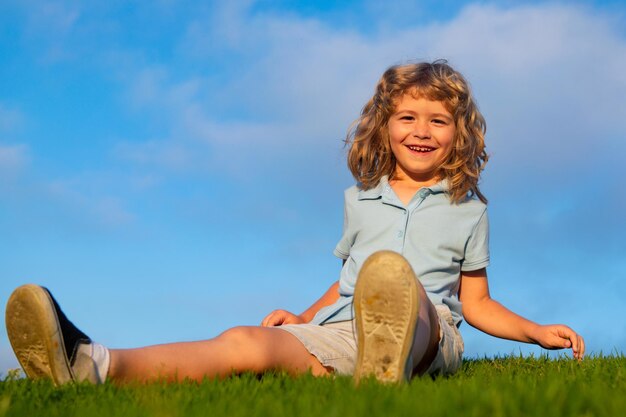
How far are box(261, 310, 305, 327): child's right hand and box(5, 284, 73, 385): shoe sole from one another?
1813 mm

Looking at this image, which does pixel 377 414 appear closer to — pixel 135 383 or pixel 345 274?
pixel 135 383

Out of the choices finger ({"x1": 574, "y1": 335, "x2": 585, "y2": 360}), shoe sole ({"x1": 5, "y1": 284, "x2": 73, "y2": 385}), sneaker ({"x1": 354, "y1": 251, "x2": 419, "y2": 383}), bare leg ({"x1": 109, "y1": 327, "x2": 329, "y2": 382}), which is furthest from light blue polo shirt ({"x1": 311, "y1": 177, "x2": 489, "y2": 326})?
shoe sole ({"x1": 5, "y1": 284, "x2": 73, "y2": 385})

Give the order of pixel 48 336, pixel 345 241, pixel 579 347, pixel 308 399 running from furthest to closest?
pixel 345 241
pixel 579 347
pixel 48 336
pixel 308 399

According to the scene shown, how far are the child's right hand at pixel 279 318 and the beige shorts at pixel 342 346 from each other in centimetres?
60

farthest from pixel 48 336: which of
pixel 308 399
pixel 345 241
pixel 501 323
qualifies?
pixel 501 323

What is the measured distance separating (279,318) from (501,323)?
163 centimetres

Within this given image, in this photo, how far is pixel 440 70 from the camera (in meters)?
6.03

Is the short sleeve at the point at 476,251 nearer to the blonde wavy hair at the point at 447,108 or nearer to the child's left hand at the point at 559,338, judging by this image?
the blonde wavy hair at the point at 447,108

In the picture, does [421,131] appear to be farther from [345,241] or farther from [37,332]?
[37,332]

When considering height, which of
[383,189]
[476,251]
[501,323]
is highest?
[383,189]

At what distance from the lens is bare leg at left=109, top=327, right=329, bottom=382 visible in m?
4.19

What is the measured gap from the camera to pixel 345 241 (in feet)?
19.6

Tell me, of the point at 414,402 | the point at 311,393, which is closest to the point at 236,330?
the point at 311,393

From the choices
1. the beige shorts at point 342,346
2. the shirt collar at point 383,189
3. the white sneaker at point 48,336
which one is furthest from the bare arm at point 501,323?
the white sneaker at point 48,336
